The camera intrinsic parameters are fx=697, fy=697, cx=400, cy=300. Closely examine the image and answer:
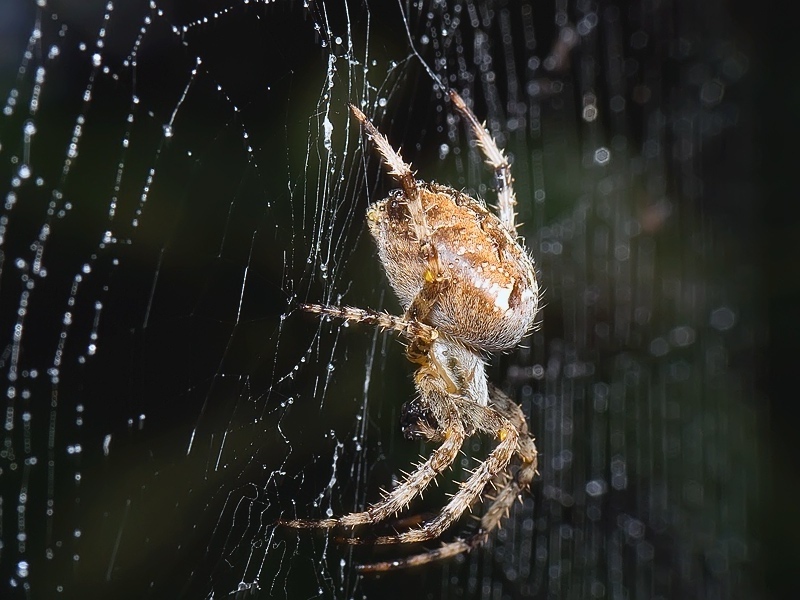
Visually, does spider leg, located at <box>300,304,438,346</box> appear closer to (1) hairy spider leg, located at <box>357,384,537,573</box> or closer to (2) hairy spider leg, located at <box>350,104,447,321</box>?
(2) hairy spider leg, located at <box>350,104,447,321</box>

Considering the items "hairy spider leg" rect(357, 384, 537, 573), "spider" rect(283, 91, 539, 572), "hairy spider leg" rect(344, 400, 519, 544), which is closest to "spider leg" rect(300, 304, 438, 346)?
"spider" rect(283, 91, 539, 572)

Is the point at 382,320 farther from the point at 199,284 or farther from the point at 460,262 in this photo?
the point at 199,284

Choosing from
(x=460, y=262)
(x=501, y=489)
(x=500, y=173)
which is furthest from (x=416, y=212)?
(x=501, y=489)

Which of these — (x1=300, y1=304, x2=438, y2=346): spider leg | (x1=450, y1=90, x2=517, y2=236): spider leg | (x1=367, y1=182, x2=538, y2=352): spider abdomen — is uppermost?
(x1=450, y1=90, x2=517, y2=236): spider leg

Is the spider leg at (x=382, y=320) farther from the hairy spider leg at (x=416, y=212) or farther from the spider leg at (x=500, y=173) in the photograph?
the spider leg at (x=500, y=173)

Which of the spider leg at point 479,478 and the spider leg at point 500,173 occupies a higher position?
the spider leg at point 500,173

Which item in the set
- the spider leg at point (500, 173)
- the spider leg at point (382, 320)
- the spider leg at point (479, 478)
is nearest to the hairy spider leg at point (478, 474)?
the spider leg at point (479, 478)
